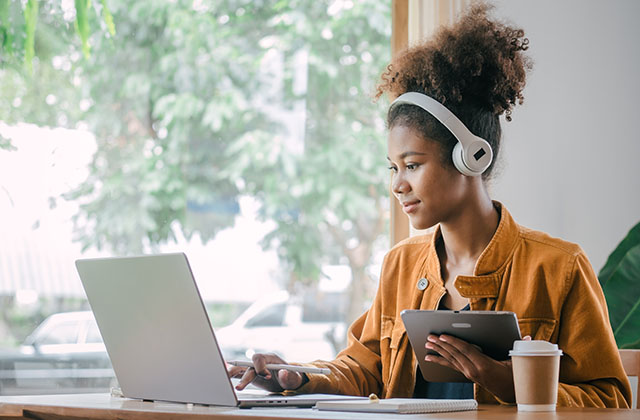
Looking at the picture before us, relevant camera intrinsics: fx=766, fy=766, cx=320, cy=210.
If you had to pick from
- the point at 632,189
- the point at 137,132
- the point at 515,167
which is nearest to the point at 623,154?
the point at 632,189

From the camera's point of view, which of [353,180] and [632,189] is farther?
[353,180]

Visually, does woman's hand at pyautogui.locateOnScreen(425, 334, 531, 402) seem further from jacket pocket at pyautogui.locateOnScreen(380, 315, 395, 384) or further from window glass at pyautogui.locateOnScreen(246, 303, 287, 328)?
window glass at pyautogui.locateOnScreen(246, 303, 287, 328)

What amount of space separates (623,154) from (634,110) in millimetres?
128

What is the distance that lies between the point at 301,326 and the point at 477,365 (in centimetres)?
178

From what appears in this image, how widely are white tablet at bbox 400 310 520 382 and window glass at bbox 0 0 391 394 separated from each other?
4.43 feet

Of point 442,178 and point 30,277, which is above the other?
point 442,178

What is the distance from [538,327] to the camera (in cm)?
136

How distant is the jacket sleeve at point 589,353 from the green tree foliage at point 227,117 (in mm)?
1523

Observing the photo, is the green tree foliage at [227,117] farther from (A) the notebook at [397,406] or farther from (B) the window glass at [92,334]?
(A) the notebook at [397,406]

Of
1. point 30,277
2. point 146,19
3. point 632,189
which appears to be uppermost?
point 146,19

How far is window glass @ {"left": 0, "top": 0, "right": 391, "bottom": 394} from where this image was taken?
7.72 feet

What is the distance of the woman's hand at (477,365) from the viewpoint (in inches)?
43.6

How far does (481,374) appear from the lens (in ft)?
3.63

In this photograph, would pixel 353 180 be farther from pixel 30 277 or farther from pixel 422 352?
pixel 422 352
